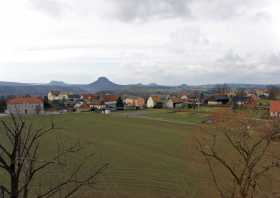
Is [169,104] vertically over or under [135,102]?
under

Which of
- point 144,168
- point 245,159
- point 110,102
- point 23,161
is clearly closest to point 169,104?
point 110,102

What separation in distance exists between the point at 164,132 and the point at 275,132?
24.2m

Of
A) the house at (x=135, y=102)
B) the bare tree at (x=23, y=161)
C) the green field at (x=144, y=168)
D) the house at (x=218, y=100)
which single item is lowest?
the green field at (x=144, y=168)

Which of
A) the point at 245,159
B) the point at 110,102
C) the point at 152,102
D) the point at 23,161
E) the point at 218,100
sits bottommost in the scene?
the point at 110,102

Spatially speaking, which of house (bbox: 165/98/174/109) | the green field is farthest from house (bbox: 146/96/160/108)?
the green field

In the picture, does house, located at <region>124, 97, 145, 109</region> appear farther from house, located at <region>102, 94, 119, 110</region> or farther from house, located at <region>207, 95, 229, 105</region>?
house, located at <region>207, 95, 229, 105</region>

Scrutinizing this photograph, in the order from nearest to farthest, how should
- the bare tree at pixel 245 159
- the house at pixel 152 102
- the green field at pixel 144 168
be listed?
the bare tree at pixel 245 159
the green field at pixel 144 168
the house at pixel 152 102

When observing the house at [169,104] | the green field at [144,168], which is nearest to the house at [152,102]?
the house at [169,104]

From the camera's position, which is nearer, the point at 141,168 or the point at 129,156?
the point at 141,168

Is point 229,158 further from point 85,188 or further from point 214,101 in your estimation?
point 214,101

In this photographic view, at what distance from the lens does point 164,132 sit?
3291 centimetres

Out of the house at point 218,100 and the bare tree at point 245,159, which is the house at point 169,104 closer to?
the house at point 218,100

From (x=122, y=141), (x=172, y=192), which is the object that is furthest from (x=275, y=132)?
(x=122, y=141)

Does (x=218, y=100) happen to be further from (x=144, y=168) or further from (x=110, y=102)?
(x=144, y=168)
